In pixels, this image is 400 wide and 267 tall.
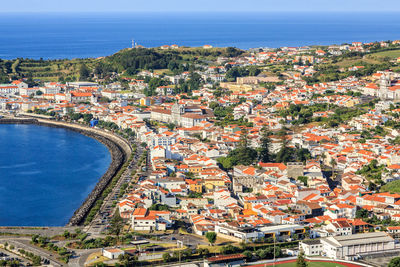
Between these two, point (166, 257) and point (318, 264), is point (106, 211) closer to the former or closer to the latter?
point (166, 257)

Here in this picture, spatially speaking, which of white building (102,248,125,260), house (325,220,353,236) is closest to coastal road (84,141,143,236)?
white building (102,248,125,260)

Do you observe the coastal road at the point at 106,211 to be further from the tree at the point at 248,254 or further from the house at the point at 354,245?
the house at the point at 354,245

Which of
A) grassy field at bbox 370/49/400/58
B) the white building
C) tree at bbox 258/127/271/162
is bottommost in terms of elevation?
the white building

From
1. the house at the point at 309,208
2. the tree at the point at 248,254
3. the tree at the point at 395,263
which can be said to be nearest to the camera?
the tree at the point at 395,263

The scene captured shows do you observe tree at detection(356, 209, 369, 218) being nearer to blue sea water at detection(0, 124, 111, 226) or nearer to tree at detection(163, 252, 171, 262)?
tree at detection(163, 252, 171, 262)

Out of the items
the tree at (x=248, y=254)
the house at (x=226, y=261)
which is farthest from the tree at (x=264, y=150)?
the house at (x=226, y=261)

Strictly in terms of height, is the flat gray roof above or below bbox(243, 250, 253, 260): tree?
above
